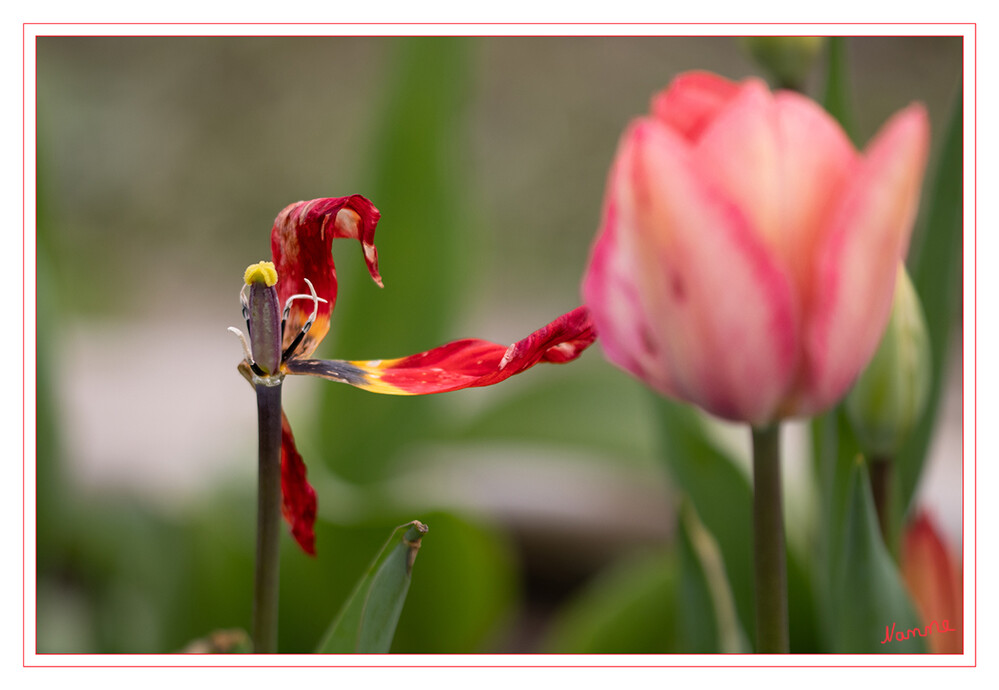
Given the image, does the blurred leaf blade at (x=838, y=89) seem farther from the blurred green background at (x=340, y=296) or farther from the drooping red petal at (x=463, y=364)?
the drooping red petal at (x=463, y=364)

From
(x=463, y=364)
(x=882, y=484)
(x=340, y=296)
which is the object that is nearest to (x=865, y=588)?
(x=882, y=484)

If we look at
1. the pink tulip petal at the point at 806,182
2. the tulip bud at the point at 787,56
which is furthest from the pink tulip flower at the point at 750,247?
the tulip bud at the point at 787,56

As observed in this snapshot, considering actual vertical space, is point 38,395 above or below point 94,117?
below

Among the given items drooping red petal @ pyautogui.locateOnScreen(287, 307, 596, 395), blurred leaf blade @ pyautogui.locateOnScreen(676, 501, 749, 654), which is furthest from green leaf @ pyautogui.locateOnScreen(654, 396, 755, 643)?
drooping red petal @ pyautogui.locateOnScreen(287, 307, 596, 395)
